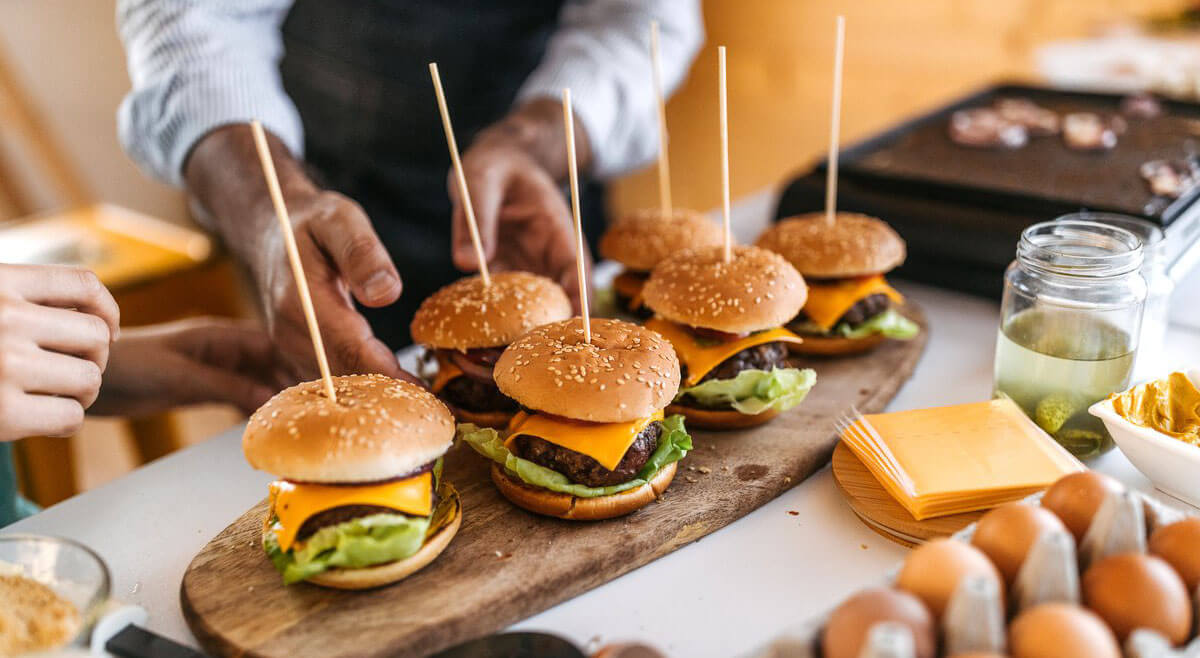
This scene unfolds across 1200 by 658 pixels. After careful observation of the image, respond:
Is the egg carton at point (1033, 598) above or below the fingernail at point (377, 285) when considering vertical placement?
below

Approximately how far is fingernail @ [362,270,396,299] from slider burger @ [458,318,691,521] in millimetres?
Result: 308

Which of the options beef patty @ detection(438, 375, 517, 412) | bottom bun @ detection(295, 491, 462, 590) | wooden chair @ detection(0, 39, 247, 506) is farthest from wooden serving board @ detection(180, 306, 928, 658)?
wooden chair @ detection(0, 39, 247, 506)

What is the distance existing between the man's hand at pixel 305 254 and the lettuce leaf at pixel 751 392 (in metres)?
0.64

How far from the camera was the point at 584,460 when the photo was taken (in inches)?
65.7

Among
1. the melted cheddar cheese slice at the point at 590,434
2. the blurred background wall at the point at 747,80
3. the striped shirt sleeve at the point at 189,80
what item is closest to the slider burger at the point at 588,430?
the melted cheddar cheese slice at the point at 590,434

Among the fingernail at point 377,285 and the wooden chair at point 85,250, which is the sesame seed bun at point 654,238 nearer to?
the fingernail at point 377,285

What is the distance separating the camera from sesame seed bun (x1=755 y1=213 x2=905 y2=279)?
227cm

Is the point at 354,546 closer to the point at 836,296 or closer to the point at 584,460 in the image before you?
the point at 584,460

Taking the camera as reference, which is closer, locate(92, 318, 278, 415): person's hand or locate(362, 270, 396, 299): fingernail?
locate(362, 270, 396, 299): fingernail

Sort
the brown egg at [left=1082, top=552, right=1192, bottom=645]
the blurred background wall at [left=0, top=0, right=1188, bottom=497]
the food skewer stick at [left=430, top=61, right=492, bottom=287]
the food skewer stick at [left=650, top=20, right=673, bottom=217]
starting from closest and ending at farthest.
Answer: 1. the brown egg at [left=1082, top=552, right=1192, bottom=645]
2. the food skewer stick at [left=430, top=61, right=492, bottom=287]
3. the food skewer stick at [left=650, top=20, right=673, bottom=217]
4. the blurred background wall at [left=0, top=0, right=1188, bottom=497]

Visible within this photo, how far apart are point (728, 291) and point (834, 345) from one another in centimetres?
45

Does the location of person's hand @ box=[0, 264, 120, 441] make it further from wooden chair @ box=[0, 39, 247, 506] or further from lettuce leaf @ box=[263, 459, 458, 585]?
wooden chair @ box=[0, 39, 247, 506]

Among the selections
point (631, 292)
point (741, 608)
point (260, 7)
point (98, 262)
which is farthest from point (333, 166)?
point (741, 608)

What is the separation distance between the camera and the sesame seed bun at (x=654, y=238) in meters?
2.44
